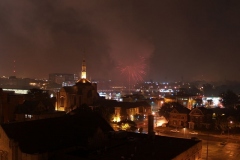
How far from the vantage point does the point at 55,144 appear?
2975cm

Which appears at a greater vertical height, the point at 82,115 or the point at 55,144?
the point at 82,115

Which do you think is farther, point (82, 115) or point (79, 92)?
point (79, 92)

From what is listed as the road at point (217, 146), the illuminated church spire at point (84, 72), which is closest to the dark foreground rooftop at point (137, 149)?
the road at point (217, 146)

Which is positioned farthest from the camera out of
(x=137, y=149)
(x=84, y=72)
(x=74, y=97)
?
(x=84, y=72)

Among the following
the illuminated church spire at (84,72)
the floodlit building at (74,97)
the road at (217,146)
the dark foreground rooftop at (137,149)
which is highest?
the illuminated church spire at (84,72)

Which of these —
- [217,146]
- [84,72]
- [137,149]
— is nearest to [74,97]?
[84,72]

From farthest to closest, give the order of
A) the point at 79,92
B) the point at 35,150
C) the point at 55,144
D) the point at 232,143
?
the point at 79,92 < the point at 232,143 < the point at 55,144 < the point at 35,150

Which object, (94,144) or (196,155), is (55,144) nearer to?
(94,144)

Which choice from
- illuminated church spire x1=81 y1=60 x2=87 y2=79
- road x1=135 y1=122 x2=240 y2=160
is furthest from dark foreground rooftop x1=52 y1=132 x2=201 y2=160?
illuminated church spire x1=81 y1=60 x2=87 y2=79

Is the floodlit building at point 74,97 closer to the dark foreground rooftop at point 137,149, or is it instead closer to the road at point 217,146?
the road at point 217,146

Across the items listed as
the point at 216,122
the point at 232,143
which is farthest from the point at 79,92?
the point at 232,143

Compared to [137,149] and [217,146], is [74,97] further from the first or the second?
[137,149]

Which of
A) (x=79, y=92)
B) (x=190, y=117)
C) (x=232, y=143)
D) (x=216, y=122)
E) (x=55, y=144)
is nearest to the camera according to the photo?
(x=55, y=144)

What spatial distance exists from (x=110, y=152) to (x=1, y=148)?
11.7 metres
